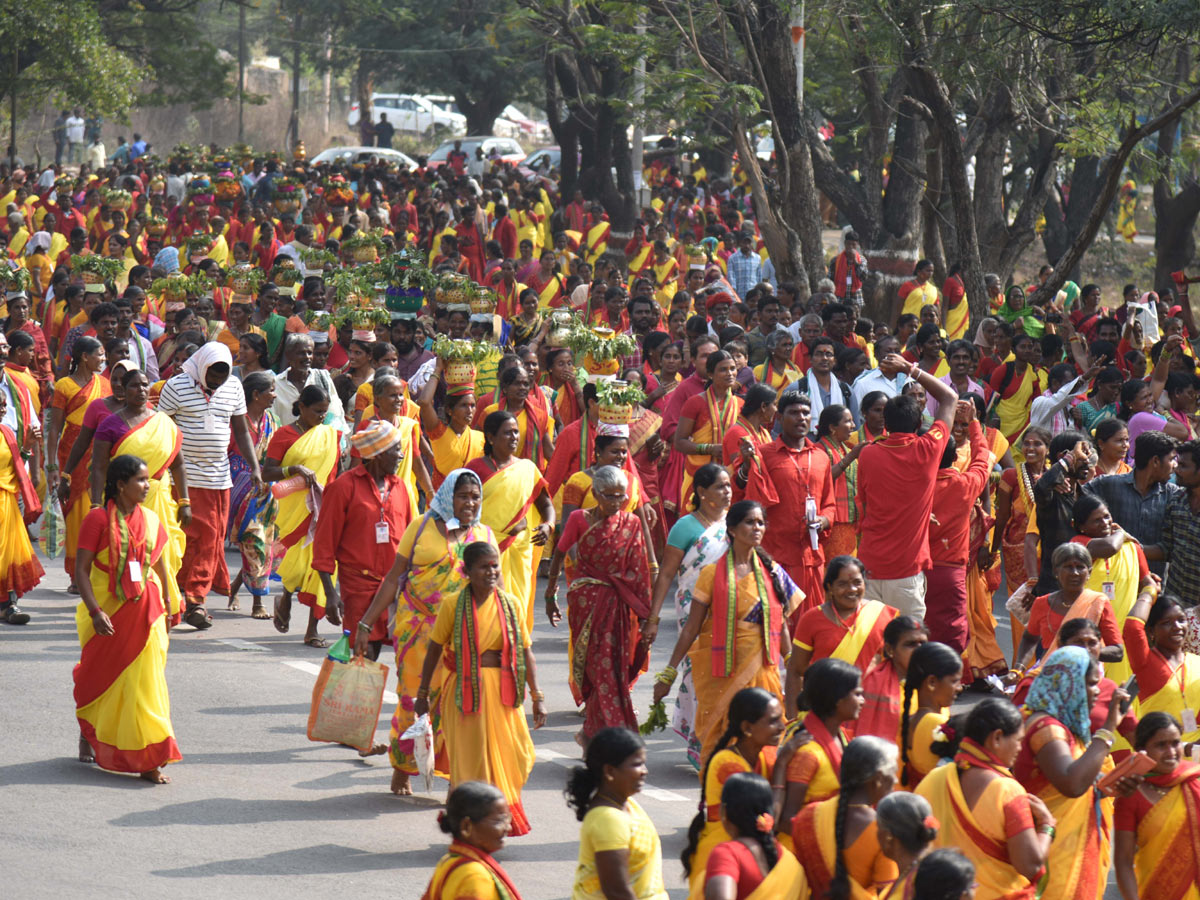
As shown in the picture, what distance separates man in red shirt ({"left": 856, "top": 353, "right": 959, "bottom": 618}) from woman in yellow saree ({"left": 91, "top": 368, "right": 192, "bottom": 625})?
12.2ft

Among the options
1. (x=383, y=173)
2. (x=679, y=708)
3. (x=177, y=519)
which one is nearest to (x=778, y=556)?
(x=679, y=708)

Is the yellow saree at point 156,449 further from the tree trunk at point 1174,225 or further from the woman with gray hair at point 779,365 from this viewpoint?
the tree trunk at point 1174,225

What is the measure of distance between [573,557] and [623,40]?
45.6 ft

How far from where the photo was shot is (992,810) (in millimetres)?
5074

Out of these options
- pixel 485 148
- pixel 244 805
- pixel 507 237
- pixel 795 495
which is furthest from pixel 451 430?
pixel 485 148

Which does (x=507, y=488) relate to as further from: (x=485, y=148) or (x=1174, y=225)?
(x=485, y=148)

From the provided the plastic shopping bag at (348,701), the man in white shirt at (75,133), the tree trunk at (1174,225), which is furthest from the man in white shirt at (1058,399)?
the man in white shirt at (75,133)

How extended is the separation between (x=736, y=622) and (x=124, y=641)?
2.70 metres

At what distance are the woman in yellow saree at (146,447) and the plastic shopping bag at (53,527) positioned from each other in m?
1.93

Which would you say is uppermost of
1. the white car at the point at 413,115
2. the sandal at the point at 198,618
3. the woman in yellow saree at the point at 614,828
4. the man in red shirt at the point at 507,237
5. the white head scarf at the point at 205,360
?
the white car at the point at 413,115

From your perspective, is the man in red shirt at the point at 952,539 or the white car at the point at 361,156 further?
the white car at the point at 361,156

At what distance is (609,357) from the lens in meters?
11.7

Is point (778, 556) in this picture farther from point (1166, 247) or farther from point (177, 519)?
point (1166, 247)

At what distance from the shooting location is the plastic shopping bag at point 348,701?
8.14 m
